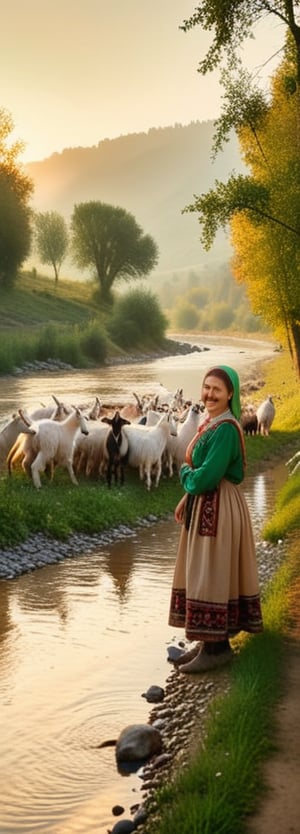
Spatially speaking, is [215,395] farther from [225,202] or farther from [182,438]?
[225,202]

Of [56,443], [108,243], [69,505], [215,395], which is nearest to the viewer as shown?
[215,395]

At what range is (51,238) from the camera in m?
100

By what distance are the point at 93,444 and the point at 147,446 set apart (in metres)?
1.07

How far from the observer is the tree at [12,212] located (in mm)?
70625

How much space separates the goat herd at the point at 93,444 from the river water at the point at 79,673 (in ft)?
6.86

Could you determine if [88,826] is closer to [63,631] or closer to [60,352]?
[63,631]

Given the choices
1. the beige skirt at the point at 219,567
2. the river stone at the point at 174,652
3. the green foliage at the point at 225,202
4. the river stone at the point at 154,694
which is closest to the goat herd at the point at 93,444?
the green foliage at the point at 225,202

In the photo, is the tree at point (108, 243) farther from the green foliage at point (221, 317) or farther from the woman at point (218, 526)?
the woman at point (218, 526)

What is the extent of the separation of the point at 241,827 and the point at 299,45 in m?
15.5

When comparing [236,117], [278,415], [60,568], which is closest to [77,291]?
[278,415]

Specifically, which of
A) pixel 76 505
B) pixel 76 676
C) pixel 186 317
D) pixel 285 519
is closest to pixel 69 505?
pixel 76 505

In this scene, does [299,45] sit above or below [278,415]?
above

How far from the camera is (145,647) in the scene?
384 inches

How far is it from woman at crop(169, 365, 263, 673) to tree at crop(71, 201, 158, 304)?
277ft
